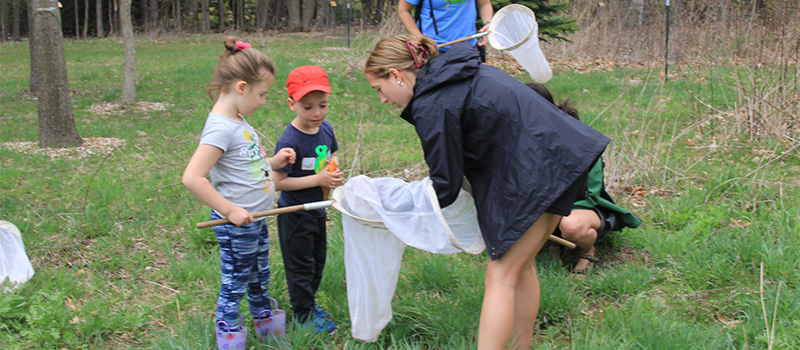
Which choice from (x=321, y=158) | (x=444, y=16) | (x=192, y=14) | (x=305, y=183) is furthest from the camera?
(x=192, y=14)

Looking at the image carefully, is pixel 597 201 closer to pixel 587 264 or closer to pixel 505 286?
pixel 587 264

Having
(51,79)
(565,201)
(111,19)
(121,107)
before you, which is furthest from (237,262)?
(111,19)

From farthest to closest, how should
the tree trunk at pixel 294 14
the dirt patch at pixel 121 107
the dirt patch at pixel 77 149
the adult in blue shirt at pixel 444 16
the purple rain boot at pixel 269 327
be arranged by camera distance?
the tree trunk at pixel 294 14 → the dirt patch at pixel 121 107 → the dirt patch at pixel 77 149 → the adult in blue shirt at pixel 444 16 → the purple rain boot at pixel 269 327

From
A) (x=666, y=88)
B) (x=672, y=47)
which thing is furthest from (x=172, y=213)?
(x=672, y=47)

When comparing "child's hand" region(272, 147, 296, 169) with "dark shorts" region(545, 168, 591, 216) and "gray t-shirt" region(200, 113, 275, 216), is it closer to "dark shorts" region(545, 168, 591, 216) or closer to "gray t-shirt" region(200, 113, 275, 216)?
"gray t-shirt" region(200, 113, 275, 216)

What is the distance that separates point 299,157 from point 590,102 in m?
6.19

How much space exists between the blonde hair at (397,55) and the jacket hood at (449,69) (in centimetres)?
6

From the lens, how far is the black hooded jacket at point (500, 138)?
2115 millimetres

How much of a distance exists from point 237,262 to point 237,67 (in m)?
0.82

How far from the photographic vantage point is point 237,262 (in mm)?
2555

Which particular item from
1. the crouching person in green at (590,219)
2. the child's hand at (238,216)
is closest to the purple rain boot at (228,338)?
the child's hand at (238,216)

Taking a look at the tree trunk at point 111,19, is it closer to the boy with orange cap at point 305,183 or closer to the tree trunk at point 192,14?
the tree trunk at point 192,14

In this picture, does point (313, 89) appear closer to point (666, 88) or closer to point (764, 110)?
point (764, 110)

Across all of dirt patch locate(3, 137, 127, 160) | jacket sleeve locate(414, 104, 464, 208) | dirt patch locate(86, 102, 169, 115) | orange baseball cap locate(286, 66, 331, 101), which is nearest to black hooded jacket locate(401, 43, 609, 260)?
jacket sleeve locate(414, 104, 464, 208)
